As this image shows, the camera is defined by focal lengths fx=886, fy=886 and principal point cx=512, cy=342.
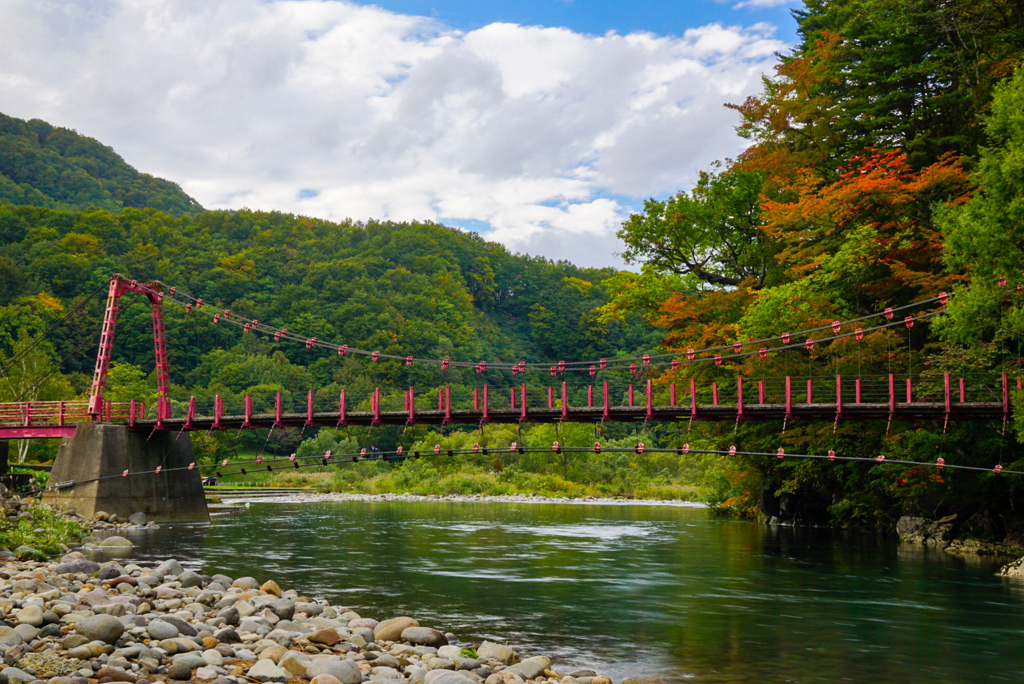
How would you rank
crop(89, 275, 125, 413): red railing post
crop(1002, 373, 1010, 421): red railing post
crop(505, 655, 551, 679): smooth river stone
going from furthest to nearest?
1. crop(89, 275, 125, 413): red railing post
2. crop(1002, 373, 1010, 421): red railing post
3. crop(505, 655, 551, 679): smooth river stone

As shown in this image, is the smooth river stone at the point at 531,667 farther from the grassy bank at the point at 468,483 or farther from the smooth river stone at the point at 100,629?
the grassy bank at the point at 468,483

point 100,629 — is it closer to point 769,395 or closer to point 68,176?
point 769,395

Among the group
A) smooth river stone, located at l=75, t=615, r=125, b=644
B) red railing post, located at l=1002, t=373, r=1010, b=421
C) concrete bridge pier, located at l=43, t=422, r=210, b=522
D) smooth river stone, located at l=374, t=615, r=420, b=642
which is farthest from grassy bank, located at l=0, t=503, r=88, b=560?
red railing post, located at l=1002, t=373, r=1010, b=421

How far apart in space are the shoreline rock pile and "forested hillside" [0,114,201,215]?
95.6m

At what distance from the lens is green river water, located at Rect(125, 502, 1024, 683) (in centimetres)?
1064

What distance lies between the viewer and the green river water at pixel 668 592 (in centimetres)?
1064

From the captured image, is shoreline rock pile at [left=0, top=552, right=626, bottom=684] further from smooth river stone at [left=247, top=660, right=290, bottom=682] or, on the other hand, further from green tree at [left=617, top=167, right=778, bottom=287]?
green tree at [left=617, top=167, right=778, bottom=287]

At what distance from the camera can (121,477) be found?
88.1 ft

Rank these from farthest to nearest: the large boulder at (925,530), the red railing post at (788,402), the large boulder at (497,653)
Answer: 1. the large boulder at (925,530)
2. the red railing post at (788,402)
3. the large boulder at (497,653)

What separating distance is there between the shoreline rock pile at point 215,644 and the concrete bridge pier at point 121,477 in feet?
47.1

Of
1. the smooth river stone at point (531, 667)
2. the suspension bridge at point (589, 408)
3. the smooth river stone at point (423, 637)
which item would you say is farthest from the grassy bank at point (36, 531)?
the smooth river stone at point (531, 667)

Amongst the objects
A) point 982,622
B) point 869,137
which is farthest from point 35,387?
point 982,622

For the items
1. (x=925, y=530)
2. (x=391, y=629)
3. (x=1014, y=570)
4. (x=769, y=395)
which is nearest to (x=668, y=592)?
(x=391, y=629)

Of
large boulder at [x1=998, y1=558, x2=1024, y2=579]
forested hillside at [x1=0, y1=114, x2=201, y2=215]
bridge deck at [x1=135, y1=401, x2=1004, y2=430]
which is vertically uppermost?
forested hillside at [x1=0, y1=114, x2=201, y2=215]
